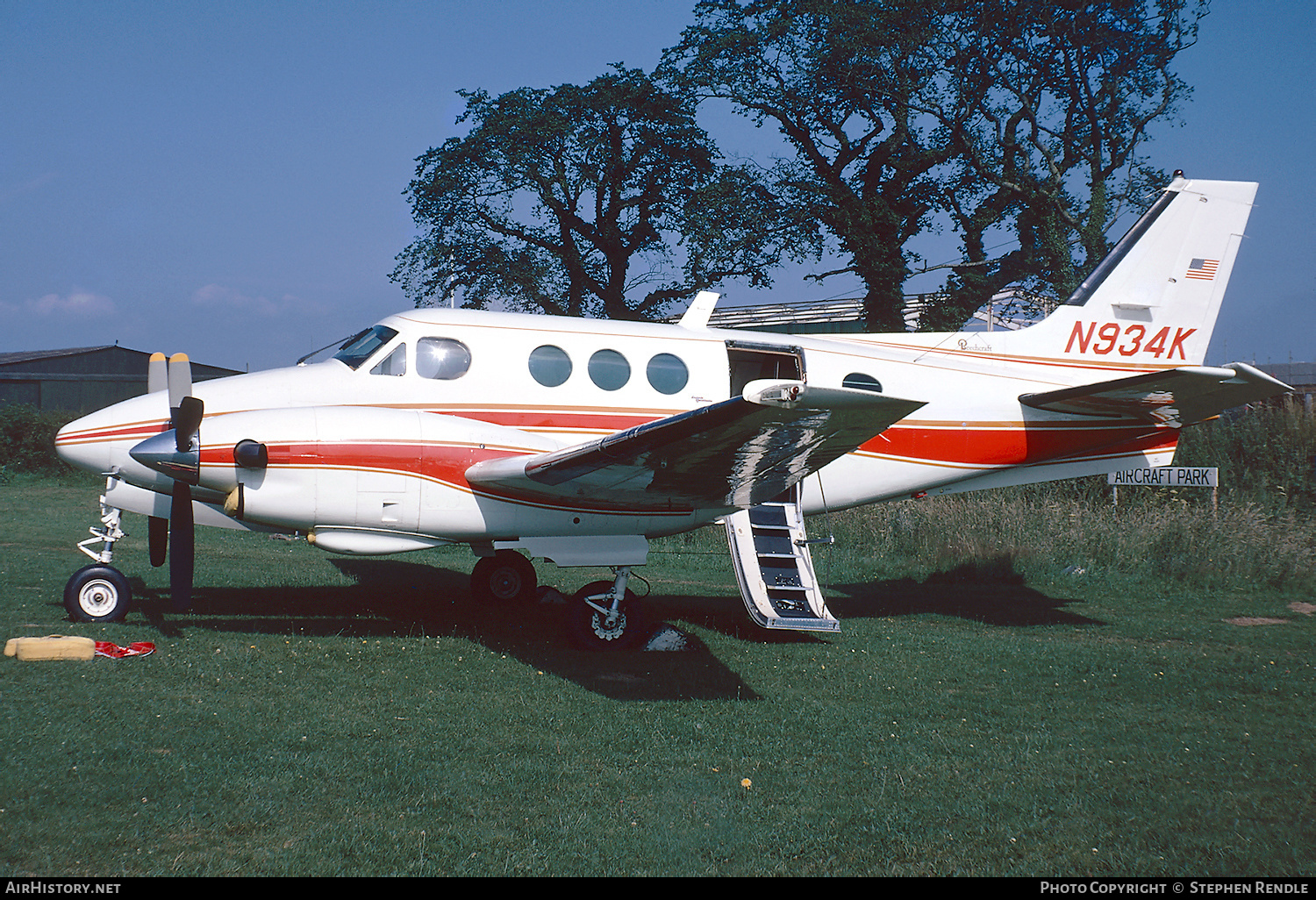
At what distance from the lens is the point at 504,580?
10586 mm

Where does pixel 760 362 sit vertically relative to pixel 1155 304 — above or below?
below

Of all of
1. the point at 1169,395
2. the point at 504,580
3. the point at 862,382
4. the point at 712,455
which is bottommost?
the point at 504,580

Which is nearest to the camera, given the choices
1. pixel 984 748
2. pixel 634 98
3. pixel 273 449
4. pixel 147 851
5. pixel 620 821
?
pixel 147 851

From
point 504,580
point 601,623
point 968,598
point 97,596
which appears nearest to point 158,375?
point 97,596

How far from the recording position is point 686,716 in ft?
20.5

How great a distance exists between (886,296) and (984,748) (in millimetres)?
22819

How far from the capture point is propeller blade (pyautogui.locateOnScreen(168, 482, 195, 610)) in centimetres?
752

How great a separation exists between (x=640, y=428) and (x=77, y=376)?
37.5 metres

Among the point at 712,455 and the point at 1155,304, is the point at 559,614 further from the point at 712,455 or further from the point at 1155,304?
the point at 1155,304

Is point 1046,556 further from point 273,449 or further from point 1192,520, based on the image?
point 273,449

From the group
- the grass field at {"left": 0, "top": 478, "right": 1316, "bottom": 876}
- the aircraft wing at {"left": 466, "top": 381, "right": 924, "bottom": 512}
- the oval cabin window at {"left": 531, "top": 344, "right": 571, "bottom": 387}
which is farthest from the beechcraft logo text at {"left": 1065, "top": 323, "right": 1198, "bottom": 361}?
the oval cabin window at {"left": 531, "top": 344, "right": 571, "bottom": 387}

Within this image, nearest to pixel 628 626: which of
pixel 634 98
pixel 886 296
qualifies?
pixel 886 296

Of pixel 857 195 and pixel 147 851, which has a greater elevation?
pixel 857 195

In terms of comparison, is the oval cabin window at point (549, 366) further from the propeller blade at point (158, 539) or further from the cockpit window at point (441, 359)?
the propeller blade at point (158, 539)
